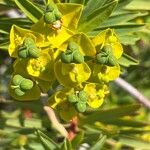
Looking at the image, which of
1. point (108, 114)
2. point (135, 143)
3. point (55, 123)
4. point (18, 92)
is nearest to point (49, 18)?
point (18, 92)

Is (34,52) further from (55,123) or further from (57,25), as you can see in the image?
(55,123)

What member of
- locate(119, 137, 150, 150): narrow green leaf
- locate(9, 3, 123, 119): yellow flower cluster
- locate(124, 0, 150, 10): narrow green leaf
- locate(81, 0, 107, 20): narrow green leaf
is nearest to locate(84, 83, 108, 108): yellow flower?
locate(9, 3, 123, 119): yellow flower cluster

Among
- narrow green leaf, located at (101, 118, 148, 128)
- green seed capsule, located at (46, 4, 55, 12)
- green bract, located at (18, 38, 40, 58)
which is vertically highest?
green seed capsule, located at (46, 4, 55, 12)

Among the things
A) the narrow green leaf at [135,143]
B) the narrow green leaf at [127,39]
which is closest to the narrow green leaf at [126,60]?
the narrow green leaf at [127,39]

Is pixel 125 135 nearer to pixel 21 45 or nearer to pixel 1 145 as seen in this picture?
pixel 1 145

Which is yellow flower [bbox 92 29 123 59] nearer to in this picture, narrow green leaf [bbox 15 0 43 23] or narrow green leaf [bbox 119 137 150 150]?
narrow green leaf [bbox 15 0 43 23]

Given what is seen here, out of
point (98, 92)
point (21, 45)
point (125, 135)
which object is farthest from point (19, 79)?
point (125, 135)

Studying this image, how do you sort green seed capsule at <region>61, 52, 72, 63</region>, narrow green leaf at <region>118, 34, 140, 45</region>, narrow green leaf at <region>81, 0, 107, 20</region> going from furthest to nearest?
narrow green leaf at <region>118, 34, 140, 45</region>
narrow green leaf at <region>81, 0, 107, 20</region>
green seed capsule at <region>61, 52, 72, 63</region>
